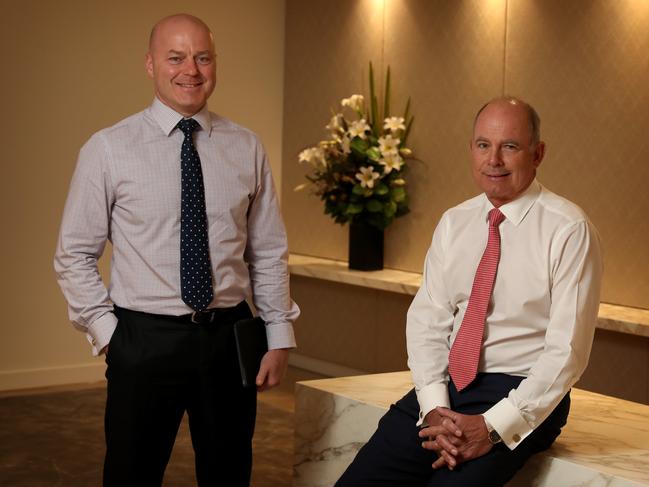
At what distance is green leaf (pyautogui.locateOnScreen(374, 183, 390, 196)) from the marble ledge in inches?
18.4

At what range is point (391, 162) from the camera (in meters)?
5.57

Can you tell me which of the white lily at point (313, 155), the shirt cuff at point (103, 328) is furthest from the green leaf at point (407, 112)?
the shirt cuff at point (103, 328)

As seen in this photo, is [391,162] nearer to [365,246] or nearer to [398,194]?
[398,194]

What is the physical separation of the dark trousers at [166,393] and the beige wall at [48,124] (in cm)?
311

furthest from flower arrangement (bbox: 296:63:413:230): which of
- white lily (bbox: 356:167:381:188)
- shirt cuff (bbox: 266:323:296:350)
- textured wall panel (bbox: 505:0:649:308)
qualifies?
shirt cuff (bbox: 266:323:296:350)

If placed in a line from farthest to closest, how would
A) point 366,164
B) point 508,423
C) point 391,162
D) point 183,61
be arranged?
point 366,164 < point 391,162 < point 183,61 < point 508,423

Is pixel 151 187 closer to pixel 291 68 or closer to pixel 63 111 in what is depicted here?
pixel 63 111

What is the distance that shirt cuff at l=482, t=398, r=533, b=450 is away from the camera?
2.54 metres

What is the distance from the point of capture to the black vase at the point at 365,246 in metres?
5.80

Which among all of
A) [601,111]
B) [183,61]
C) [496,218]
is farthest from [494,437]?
[601,111]

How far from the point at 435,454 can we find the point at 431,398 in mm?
151

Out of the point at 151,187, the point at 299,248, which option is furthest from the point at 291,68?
the point at 151,187

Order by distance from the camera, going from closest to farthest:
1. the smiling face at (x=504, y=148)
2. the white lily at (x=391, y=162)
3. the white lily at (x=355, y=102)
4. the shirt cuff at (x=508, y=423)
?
the shirt cuff at (x=508, y=423) → the smiling face at (x=504, y=148) → the white lily at (x=391, y=162) → the white lily at (x=355, y=102)

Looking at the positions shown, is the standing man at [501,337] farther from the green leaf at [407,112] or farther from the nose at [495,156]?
the green leaf at [407,112]
